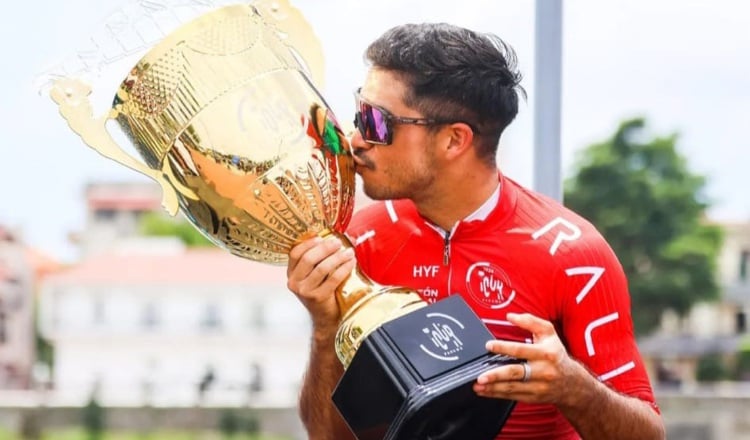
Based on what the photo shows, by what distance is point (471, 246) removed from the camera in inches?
83.7

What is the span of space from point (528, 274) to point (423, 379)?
35cm

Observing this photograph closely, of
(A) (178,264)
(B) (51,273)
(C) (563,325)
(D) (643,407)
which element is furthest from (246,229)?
(B) (51,273)

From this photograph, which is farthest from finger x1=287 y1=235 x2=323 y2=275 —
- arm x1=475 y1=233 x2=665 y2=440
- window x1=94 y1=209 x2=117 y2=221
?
window x1=94 y1=209 x2=117 y2=221

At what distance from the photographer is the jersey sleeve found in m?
2.01

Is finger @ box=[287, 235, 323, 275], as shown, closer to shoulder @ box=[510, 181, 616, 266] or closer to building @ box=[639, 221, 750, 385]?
shoulder @ box=[510, 181, 616, 266]

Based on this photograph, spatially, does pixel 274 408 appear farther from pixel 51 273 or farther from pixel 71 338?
pixel 51 273

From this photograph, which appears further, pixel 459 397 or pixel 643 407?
pixel 643 407

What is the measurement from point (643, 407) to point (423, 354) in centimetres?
38

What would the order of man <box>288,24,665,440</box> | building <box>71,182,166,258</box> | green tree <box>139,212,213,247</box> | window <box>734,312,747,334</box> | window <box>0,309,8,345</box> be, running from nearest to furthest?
1. man <box>288,24,665,440</box>
2. window <box>734,312,747,334</box>
3. window <box>0,309,8,345</box>
4. green tree <box>139,212,213,247</box>
5. building <box>71,182,166,258</box>

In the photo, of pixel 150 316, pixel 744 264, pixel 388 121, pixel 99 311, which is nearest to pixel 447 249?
pixel 388 121

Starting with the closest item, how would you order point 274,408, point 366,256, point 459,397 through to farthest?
1. point 459,397
2. point 366,256
3. point 274,408

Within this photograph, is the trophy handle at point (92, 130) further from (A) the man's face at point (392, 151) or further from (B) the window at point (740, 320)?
(B) the window at point (740, 320)

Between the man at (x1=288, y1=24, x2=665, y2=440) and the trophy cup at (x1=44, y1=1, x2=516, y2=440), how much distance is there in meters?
0.06

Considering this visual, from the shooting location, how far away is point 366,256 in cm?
218
